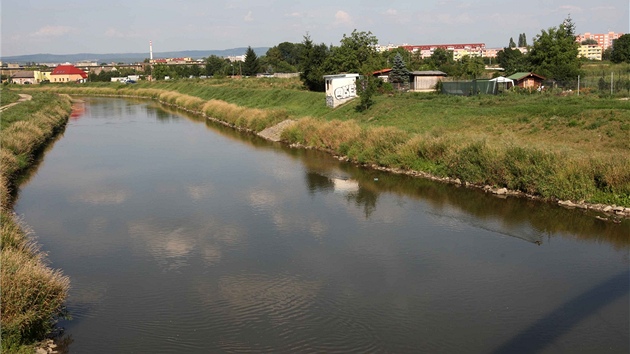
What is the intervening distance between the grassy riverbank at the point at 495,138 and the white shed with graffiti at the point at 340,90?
0.86 meters

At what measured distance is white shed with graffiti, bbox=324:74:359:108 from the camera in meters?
39.7

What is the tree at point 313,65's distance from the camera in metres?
52.3

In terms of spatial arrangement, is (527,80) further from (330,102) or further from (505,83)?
(330,102)

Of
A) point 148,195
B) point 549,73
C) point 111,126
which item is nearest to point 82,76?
point 111,126

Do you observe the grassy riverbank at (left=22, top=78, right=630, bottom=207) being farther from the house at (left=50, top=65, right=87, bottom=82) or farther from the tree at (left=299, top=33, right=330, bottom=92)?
the house at (left=50, top=65, right=87, bottom=82)

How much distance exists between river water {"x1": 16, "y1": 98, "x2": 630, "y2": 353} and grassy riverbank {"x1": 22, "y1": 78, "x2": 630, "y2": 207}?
3.66ft

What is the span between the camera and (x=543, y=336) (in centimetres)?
1077

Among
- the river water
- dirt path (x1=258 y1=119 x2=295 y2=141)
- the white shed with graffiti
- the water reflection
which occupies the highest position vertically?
the white shed with graffiti

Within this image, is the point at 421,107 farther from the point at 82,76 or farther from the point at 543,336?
the point at 82,76

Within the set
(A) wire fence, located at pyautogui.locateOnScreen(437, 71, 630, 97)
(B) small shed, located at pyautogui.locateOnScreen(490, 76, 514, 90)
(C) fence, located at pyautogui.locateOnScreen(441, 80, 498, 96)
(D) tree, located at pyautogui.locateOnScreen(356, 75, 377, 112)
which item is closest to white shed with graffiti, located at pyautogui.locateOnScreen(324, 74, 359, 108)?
(D) tree, located at pyautogui.locateOnScreen(356, 75, 377, 112)

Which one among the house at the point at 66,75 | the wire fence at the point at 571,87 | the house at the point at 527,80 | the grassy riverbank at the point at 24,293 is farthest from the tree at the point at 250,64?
the grassy riverbank at the point at 24,293

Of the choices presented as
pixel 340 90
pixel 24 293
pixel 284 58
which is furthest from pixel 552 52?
pixel 284 58

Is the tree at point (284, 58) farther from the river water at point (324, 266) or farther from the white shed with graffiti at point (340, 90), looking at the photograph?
the river water at point (324, 266)

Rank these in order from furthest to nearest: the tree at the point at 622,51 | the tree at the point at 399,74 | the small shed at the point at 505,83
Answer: the tree at the point at 622,51, the tree at the point at 399,74, the small shed at the point at 505,83
